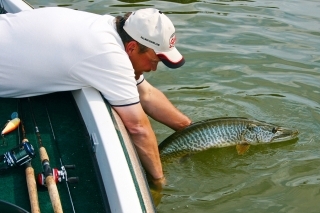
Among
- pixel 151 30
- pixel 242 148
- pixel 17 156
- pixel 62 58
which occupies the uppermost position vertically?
pixel 151 30

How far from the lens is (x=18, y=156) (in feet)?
9.83

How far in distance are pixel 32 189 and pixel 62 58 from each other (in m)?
1.00

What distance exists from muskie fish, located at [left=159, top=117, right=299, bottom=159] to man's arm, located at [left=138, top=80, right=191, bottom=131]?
1.36ft

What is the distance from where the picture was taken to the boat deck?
2.89 meters

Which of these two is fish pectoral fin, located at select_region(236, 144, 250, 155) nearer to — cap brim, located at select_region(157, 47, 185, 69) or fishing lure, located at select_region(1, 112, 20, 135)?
cap brim, located at select_region(157, 47, 185, 69)

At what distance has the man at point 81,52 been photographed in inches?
137

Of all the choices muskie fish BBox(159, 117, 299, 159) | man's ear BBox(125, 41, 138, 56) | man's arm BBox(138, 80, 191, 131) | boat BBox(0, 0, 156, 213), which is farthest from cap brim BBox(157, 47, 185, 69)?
man's arm BBox(138, 80, 191, 131)

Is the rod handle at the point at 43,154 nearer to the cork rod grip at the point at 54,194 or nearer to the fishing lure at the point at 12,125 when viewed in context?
the cork rod grip at the point at 54,194

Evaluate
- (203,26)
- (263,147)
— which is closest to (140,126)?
(263,147)

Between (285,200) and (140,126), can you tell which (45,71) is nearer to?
(140,126)

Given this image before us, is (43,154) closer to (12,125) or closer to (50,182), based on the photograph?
(50,182)

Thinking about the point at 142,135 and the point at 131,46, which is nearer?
the point at 131,46

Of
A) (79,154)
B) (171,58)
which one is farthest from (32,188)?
(171,58)

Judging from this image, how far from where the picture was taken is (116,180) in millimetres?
2809
